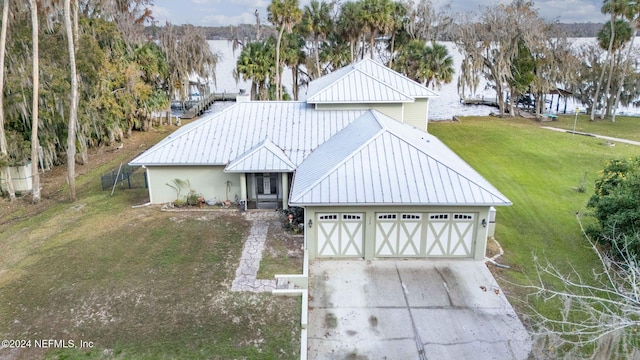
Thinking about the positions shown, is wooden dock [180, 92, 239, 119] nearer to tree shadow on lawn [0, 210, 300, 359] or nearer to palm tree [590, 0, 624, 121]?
tree shadow on lawn [0, 210, 300, 359]

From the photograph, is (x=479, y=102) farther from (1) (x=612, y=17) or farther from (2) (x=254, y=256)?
(2) (x=254, y=256)

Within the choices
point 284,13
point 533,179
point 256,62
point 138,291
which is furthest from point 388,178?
point 256,62

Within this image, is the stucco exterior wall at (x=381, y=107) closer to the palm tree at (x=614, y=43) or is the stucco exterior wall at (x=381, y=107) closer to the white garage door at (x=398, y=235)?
the white garage door at (x=398, y=235)

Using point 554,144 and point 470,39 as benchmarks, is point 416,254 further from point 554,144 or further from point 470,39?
point 470,39

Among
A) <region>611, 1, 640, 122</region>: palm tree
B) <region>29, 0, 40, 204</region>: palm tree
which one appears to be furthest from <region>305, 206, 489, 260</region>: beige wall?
<region>611, 1, 640, 122</region>: palm tree

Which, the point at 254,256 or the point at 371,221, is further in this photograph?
the point at 254,256

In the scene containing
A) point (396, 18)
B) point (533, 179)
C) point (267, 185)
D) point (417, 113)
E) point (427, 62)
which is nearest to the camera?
point (267, 185)

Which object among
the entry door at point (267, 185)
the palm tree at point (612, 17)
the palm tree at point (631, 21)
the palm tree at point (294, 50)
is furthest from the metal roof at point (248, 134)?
the palm tree at point (631, 21)
